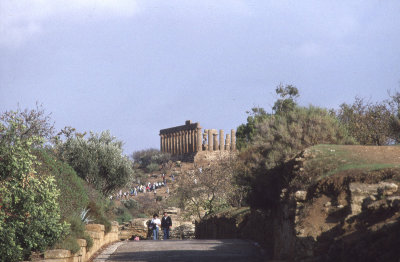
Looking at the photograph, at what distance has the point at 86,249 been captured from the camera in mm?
14961

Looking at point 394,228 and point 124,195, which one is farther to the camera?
point 124,195

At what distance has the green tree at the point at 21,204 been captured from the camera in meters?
10.9

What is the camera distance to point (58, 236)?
477 inches

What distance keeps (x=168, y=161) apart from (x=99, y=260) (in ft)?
234

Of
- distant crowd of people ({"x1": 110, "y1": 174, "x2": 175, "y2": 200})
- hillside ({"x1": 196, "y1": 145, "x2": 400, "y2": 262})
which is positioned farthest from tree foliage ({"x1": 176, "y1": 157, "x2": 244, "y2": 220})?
distant crowd of people ({"x1": 110, "y1": 174, "x2": 175, "y2": 200})

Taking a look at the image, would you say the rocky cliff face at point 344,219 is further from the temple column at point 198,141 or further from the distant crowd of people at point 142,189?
the temple column at point 198,141

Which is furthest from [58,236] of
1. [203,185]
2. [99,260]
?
[203,185]

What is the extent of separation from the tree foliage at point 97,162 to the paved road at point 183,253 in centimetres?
1049

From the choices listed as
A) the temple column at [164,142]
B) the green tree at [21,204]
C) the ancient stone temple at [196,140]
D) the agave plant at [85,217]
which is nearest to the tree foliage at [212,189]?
the agave plant at [85,217]

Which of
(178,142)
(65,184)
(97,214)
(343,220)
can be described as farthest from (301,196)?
(178,142)

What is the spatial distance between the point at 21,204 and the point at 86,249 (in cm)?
414

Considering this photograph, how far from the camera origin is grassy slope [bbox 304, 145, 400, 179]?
531 inches

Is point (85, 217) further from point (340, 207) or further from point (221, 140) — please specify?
point (221, 140)

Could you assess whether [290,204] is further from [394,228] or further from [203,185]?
[203,185]
